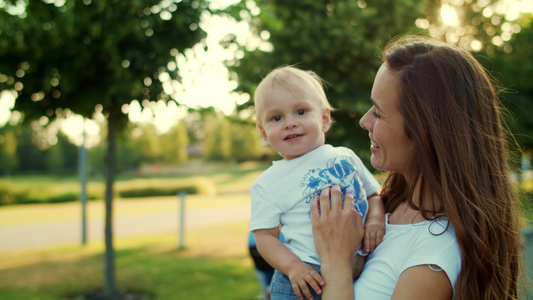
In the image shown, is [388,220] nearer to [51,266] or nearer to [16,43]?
[16,43]

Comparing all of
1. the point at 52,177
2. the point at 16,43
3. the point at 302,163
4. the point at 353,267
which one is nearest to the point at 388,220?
the point at 353,267

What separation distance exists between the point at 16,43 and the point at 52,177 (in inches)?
1803

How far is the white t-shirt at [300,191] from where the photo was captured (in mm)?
1712

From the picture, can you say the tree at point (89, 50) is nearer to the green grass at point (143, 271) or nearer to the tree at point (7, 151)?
the green grass at point (143, 271)

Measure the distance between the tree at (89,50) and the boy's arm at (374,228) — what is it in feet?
11.4

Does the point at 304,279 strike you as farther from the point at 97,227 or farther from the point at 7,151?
the point at 7,151

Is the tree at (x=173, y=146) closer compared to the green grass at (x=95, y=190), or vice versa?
the green grass at (x=95, y=190)

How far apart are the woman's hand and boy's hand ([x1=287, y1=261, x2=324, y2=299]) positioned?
0.11ft

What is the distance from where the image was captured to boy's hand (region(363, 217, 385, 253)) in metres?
1.60

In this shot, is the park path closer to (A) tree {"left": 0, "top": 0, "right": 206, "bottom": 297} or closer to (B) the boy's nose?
(A) tree {"left": 0, "top": 0, "right": 206, "bottom": 297}

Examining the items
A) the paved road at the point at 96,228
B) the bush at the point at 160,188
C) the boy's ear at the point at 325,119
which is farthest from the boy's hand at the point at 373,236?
the bush at the point at 160,188

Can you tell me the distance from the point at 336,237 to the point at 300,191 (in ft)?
0.85

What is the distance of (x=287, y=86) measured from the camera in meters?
1.87

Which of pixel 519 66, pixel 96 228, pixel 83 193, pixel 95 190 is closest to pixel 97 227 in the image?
pixel 96 228
